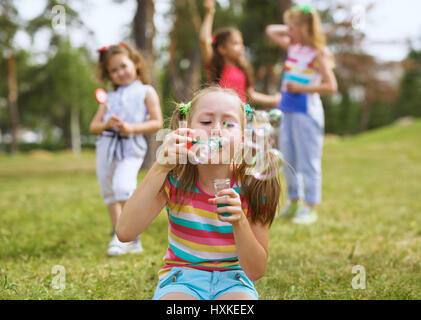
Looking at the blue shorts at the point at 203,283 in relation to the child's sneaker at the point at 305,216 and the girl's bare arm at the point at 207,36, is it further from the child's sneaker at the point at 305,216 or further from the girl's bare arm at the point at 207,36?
the girl's bare arm at the point at 207,36

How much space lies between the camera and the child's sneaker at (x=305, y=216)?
3889 millimetres

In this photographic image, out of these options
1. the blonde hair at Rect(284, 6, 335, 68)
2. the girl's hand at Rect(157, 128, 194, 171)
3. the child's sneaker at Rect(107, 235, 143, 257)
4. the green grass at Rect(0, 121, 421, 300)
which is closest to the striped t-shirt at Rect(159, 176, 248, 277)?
the girl's hand at Rect(157, 128, 194, 171)

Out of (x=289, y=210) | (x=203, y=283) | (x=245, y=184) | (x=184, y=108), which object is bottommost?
(x=289, y=210)

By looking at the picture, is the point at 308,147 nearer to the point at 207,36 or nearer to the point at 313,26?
the point at 313,26

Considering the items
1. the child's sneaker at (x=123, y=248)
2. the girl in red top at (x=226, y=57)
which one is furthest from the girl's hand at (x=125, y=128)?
the girl in red top at (x=226, y=57)

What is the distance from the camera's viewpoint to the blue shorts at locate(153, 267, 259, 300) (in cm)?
160

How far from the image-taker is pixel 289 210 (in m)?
4.33

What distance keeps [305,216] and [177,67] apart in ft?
64.1

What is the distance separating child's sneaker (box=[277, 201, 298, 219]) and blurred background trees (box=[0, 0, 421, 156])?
16.1 ft

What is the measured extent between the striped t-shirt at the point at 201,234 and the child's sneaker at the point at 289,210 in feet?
8.41

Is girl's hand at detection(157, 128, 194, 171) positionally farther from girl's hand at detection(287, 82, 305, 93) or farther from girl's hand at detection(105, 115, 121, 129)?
girl's hand at detection(287, 82, 305, 93)

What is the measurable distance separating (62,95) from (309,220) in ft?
75.2

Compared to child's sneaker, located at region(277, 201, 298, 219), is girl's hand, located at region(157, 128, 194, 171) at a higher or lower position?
higher

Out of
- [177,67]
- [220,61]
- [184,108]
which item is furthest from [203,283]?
[177,67]
